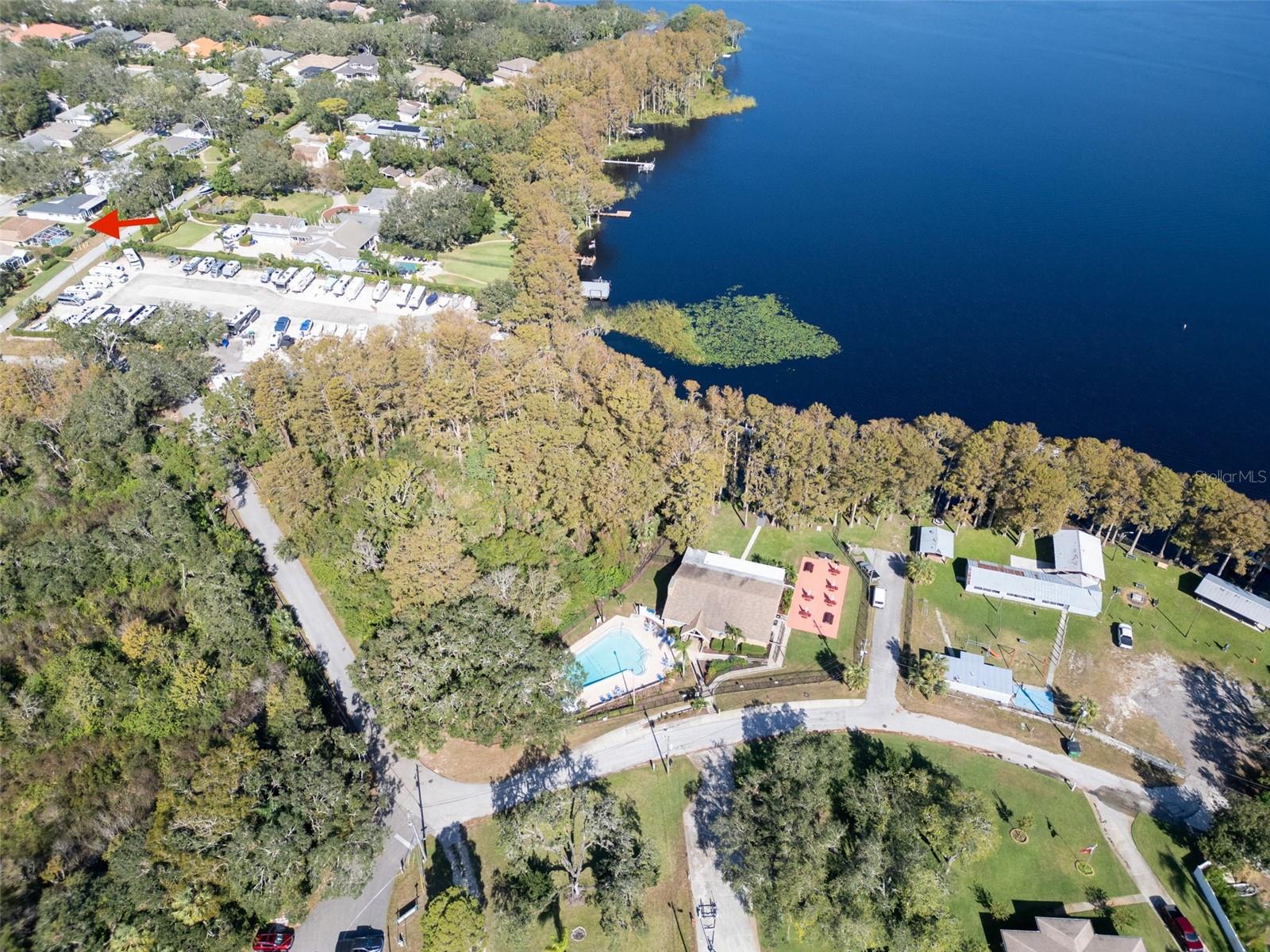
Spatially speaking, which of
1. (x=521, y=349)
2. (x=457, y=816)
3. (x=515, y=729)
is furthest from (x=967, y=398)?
(x=457, y=816)

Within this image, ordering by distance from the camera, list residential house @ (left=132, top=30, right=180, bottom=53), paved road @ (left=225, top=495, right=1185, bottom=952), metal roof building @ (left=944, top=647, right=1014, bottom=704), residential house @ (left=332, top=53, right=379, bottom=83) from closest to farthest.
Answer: paved road @ (left=225, top=495, right=1185, bottom=952) < metal roof building @ (left=944, top=647, right=1014, bottom=704) < residential house @ (left=332, top=53, right=379, bottom=83) < residential house @ (left=132, top=30, right=180, bottom=53)

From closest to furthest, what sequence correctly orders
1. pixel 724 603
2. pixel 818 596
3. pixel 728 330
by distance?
pixel 724 603 < pixel 818 596 < pixel 728 330

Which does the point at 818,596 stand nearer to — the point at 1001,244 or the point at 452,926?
the point at 452,926

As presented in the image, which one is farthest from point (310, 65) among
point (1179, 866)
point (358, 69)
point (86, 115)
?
point (1179, 866)

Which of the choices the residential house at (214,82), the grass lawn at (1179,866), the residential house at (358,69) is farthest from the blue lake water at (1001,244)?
the residential house at (214,82)

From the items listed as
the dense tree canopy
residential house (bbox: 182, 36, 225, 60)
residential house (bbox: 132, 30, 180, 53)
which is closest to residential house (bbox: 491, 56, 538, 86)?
residential house (bbox: 182, 36, 225, 60)

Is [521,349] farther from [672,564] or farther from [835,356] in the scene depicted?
[835,356]

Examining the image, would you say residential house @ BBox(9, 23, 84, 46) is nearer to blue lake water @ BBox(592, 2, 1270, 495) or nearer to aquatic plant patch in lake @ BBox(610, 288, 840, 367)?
blue lake water @ BBox(592, 2, 1270, 495)
